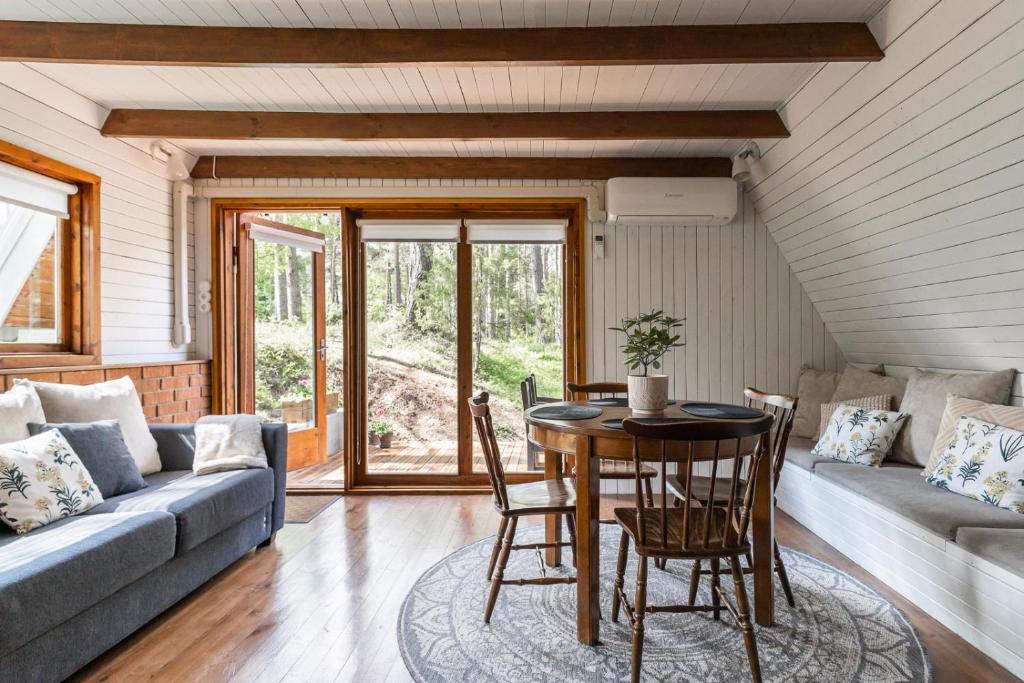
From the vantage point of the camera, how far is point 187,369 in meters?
3.77

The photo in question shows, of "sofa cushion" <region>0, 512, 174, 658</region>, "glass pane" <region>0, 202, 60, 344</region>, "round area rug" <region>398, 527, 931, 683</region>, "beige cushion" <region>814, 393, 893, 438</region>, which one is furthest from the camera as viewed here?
"beige cushion" <region>814, 393, 893, 438</region>

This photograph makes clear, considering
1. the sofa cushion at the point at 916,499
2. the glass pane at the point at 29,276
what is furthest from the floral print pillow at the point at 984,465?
the glass pane at the point at 29,276

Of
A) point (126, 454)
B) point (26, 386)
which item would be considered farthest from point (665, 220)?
point (26, 386)

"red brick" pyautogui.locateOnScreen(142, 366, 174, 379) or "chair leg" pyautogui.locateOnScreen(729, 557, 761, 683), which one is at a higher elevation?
"red brick" pyautogui.locateOnScreen(142, 366, 174, 379)

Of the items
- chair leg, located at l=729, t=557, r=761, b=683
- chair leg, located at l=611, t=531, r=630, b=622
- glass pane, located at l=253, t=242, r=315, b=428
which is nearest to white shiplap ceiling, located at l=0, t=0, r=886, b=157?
glass pane, located at l=253, t=242, r=315, b=428

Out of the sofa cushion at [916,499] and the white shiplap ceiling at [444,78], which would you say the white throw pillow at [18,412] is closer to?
the white shiplap ceiling at [444,78]

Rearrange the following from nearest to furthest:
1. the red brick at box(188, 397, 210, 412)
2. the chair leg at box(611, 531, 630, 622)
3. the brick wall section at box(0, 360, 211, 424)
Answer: the chair leg at box(611, 531, 630, 622)
the brick wall section at box(0, 360, 211, 424)
the red brick at box(188, 397, 210, 412)

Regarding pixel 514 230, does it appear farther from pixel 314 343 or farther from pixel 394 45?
pixel 314 343

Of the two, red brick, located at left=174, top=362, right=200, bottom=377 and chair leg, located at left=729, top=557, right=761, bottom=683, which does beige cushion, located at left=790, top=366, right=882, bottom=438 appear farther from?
red brick, located at left=174, top=362, right=200, bottom=377

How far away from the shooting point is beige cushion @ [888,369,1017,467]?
2.72 m

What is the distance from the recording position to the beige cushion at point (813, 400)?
374 cm

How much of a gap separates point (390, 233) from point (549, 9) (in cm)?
225

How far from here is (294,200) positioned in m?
4.03

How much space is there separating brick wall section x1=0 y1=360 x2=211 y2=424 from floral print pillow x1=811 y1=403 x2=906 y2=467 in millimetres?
4181
